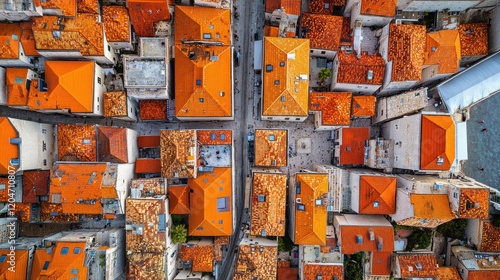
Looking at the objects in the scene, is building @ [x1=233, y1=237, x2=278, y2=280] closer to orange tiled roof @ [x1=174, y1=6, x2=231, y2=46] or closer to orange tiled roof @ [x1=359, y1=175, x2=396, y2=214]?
orange tiled roof @ [x1=359, y1=175, x2=396, y2=214]

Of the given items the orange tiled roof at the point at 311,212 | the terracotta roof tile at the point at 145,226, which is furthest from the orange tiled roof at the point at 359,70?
the terracotta roof tile at the point at 145,226

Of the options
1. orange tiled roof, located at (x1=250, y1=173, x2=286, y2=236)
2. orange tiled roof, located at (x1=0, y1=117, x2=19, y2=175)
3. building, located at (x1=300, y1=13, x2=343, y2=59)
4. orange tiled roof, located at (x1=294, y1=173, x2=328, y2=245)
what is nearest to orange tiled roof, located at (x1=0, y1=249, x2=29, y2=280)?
orange tiled roof, located at (x1=0, y1=117, x2=19, y2=175)

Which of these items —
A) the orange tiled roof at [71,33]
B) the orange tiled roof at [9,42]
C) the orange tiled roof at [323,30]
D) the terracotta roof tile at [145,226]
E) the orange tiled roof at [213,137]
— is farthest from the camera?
the orange tiled roof at [323,30]

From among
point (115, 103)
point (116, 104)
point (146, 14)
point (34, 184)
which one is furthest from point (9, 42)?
point (34, 184)

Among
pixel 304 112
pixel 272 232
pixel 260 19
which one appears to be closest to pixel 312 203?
pixel 272 232

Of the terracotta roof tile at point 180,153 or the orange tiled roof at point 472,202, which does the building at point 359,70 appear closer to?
the orange tiled roof at point 472,202

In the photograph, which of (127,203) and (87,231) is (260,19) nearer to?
(127,203)
